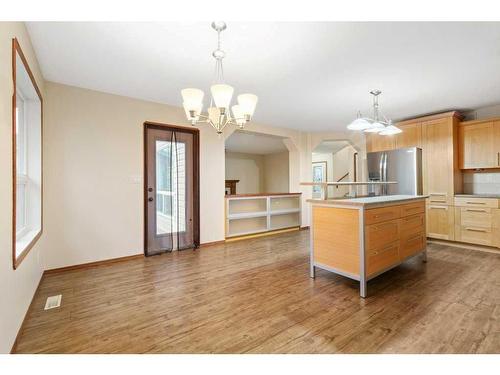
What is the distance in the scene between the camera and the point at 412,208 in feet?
9.86

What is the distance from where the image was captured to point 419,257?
3.52 metres

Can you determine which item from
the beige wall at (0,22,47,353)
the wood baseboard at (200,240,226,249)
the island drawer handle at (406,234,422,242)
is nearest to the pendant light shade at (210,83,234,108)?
the beige wall at (0,22,47,353)

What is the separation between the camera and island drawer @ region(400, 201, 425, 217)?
2863 mm

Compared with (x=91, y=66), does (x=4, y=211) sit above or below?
below

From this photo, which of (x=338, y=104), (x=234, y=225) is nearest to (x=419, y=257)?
(x=338, y=104)

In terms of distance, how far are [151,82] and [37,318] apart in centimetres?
273

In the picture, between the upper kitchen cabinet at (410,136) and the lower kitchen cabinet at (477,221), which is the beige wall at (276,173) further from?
the lower kitchen cabinet at (477,221)

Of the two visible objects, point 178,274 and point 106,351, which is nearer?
point 106,351

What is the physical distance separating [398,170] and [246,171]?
5.93m

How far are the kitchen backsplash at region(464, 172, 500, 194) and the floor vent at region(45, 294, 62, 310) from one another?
6.37 metres

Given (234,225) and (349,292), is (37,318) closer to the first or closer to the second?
(349,292)

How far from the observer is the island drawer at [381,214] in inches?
94.0

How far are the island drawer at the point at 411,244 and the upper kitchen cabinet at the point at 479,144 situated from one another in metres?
2.06

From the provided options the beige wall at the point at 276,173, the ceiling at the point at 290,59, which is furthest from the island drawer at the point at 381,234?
the beige wall at the point at 276,173
